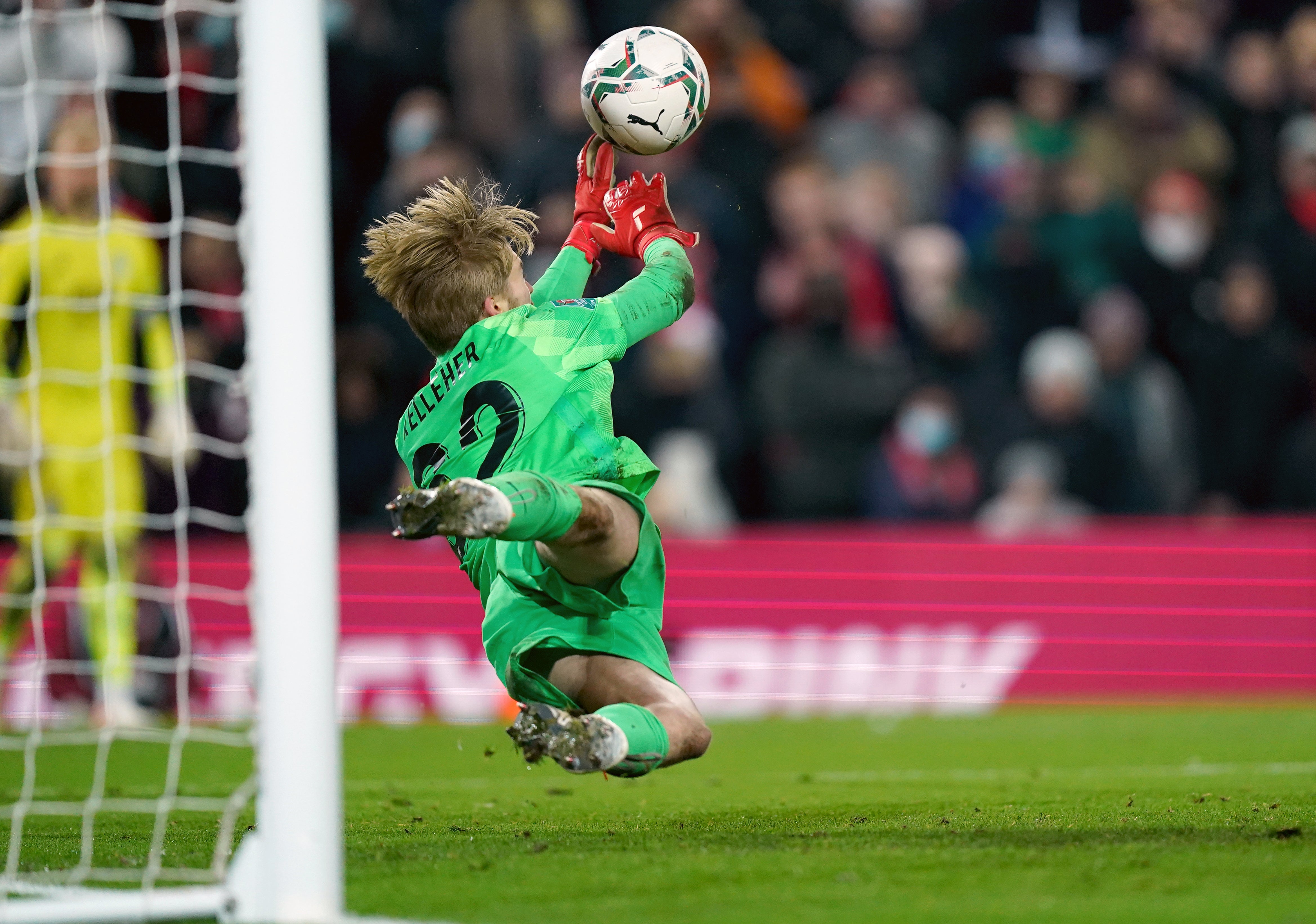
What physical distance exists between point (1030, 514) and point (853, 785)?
15.0ft

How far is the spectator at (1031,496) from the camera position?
9938mm

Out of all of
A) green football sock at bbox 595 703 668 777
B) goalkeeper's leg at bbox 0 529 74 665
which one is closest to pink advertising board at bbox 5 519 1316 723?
goalkeeper's leg at bbox 0 529 74 665

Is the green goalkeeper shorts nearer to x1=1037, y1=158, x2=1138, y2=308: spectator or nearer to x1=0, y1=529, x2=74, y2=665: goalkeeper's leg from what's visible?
x1=0, y1=529, x2=74, y2=665: goalkeeper's leg

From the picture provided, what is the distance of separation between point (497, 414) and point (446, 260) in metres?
0.46

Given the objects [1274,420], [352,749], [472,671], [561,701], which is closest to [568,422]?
[561,701]

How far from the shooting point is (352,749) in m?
7.38

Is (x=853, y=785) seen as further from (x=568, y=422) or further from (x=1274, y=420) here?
(x=1274, y=420)

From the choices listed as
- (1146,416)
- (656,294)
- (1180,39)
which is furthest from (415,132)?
(656,294)

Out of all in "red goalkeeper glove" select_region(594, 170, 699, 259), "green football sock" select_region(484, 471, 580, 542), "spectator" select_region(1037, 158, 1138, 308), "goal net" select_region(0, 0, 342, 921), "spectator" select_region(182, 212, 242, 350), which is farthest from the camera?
"spectator" select_region(1037, 158, 1138, 308)

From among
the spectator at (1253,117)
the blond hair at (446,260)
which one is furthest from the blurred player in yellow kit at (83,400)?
the spectator at (1253,117)

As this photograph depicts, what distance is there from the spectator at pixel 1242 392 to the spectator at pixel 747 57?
2.87 meters

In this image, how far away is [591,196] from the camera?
4758 mm

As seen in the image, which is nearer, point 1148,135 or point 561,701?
point 561,701

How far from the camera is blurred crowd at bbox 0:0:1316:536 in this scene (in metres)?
9.77
